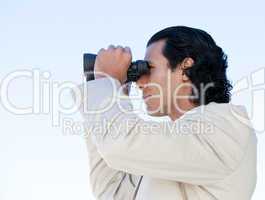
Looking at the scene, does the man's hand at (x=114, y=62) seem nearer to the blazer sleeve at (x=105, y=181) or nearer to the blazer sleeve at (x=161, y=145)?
the blazer sleeve at (x=161, y=145)

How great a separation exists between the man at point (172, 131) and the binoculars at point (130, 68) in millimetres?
29

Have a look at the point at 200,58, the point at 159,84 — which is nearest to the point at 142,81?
the point at 159,84

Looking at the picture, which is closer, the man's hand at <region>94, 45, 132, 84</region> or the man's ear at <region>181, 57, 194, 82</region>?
the man's hand at <region>94, 45, 132, 84</region>

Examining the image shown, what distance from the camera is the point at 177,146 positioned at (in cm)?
107

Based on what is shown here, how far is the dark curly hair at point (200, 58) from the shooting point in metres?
1.37

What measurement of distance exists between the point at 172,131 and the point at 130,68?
267mm

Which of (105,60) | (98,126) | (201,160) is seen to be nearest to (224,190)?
(201,160)

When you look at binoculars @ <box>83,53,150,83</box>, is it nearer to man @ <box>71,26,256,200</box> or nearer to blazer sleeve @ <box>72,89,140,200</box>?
man @ <box>71,26,256,200</box>

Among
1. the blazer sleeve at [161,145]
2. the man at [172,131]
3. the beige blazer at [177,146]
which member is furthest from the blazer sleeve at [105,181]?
the blazer sleeve at [161,145]

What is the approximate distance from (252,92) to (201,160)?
575mm

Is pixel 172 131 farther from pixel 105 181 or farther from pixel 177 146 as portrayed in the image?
pixel 105 181

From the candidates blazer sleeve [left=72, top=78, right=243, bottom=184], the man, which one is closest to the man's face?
the man

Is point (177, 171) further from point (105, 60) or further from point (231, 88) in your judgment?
point (231, 88)

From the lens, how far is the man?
107 cm
